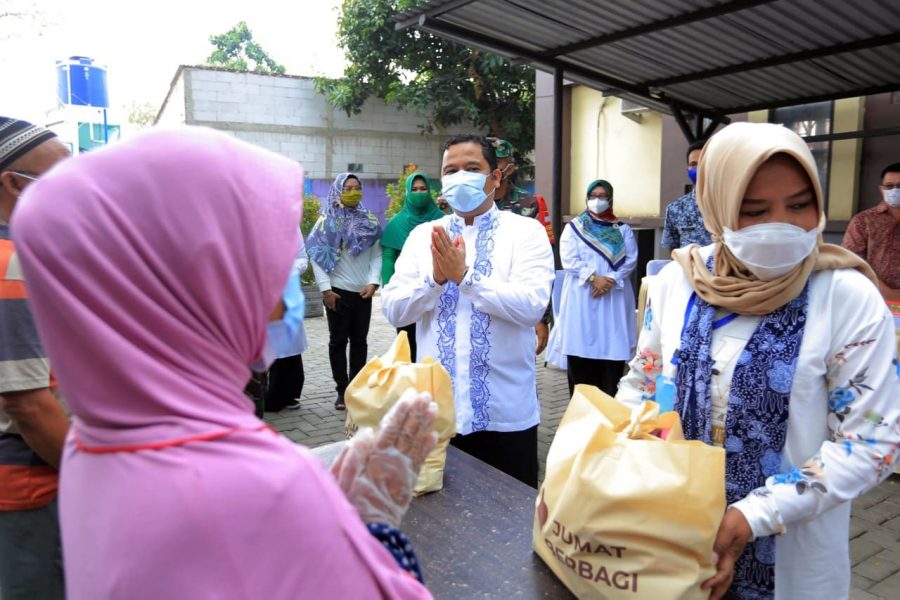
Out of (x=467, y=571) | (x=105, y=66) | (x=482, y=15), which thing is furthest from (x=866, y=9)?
(x=105, y=66)

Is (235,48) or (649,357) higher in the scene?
(235,48)

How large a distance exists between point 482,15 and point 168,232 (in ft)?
12.0

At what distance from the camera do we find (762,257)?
4.94 feet

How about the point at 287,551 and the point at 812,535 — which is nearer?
the point at 287,551

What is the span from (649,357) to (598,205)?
3.63 meters

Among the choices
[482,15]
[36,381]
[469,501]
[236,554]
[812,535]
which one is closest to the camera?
[236,554]

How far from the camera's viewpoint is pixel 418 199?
533 cm

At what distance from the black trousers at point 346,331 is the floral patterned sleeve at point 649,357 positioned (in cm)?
384

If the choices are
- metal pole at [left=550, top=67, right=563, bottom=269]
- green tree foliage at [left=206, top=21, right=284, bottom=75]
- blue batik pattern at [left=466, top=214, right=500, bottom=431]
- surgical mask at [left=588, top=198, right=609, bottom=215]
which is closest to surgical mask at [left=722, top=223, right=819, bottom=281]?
blue batik pattern at [left=466, top=214, right=500, bottom=431]

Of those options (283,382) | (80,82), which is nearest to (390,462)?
(283,382)

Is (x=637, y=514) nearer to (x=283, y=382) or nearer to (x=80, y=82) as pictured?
(x=283, y=382)

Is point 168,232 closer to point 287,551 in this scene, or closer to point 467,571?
point 287,551

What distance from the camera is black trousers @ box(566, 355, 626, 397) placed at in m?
5.12

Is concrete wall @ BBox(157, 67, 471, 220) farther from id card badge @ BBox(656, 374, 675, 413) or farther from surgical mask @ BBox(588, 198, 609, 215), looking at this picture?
id card badge @ BBox(656, 374, 675, 413)
